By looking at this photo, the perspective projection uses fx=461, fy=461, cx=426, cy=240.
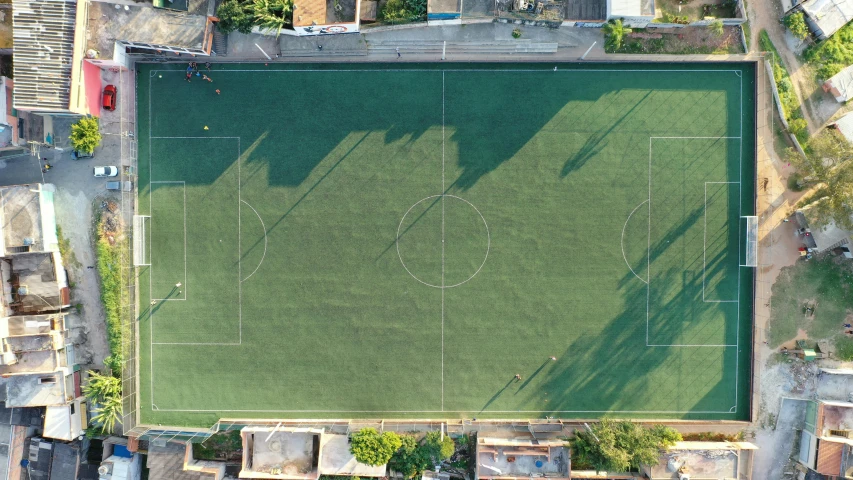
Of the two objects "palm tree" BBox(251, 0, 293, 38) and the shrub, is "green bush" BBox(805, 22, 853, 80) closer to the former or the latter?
the shrub

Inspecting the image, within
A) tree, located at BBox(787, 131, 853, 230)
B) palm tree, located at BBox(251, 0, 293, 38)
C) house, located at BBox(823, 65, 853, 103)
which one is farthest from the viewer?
house, located at BBox(823, 65, 853, 103)

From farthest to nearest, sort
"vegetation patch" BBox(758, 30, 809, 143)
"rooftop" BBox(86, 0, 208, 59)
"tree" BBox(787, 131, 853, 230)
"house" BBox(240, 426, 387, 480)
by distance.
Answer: "vegetation patch" BBox(758, 30, 809, 143)
"house" BBox(240, 426, 387, 480)
"rooftop" BBox(86, 0, 208, 59)
"tree" BBox(787, 131, 853, 230)

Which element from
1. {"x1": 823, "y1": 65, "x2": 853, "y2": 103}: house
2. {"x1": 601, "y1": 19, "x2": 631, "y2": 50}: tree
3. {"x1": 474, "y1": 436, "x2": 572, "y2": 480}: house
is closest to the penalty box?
{"x1": 474, "y1": 436, "x2": 572, "y2": 480}: house

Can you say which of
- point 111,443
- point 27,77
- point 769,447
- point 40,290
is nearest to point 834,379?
point 769,447

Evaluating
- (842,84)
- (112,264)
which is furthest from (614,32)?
(112,264)

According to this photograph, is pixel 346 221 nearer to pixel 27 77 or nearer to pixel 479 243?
pixel 479 243

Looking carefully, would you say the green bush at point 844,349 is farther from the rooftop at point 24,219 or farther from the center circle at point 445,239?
the rooftop at point 24,219
